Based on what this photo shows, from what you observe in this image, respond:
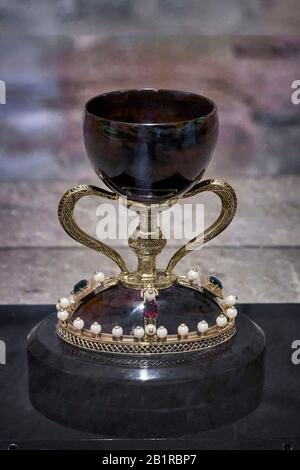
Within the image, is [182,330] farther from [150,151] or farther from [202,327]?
[150,151]

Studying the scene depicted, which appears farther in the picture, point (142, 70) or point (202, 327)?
point (142, 70)

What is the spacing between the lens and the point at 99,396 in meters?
1.28

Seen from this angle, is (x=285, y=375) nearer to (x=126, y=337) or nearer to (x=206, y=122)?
(x=126, y=337)

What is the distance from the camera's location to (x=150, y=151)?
4.04 ft

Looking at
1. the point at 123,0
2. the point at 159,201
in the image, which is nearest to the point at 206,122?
the point at 159,201

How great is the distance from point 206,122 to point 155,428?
35 cm

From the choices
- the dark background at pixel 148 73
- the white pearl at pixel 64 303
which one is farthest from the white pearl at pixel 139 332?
the dark background at pixel 148 73

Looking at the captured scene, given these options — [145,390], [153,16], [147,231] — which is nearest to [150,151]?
[147,231]

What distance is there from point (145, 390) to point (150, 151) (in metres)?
0.28

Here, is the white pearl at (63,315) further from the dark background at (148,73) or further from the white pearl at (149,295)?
the dark background at (148,73)

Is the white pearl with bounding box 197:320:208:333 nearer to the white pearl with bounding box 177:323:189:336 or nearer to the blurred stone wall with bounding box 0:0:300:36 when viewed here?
the white pearl with bounding box 177:323:189:336

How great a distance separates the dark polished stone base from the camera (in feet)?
4.11

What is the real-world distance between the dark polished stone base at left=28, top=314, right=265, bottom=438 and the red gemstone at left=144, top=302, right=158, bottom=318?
0.05 m

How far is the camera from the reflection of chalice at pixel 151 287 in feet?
4.08
